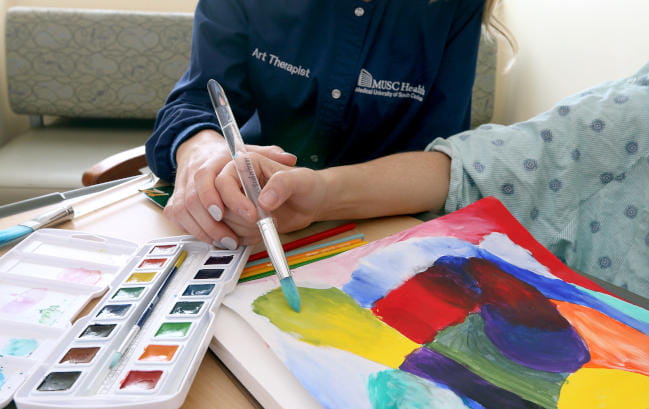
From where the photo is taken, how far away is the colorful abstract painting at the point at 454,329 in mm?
318

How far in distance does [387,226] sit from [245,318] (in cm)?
25

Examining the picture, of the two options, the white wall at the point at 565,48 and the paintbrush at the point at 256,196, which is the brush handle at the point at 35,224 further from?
the white wall at the point at 565,48

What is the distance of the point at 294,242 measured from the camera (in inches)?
20.7

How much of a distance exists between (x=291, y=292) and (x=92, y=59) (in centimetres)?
188

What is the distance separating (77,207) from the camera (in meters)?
0.60

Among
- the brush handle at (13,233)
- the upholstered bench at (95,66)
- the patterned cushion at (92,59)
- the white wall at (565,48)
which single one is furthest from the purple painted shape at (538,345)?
the patterned cushion at (92,59)

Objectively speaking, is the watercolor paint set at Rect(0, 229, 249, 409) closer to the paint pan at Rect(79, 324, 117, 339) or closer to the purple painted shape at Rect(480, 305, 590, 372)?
the paint pan at Rect(79, 324, 117, 339)

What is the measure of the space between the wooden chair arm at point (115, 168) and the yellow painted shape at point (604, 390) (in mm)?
947

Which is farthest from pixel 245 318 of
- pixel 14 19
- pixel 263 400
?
pixel 14 19

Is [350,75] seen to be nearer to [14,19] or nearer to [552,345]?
[552,345]

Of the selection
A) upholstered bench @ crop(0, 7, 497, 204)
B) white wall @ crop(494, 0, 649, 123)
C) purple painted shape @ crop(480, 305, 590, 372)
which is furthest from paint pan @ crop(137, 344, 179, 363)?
upholstered bench @ crop(0, 7, 497, 204)

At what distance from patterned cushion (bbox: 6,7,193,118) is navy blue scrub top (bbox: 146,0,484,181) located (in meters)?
1.30

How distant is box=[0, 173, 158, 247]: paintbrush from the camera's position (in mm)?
502

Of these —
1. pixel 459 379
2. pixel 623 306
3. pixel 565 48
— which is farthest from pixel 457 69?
pixel 565 48
